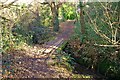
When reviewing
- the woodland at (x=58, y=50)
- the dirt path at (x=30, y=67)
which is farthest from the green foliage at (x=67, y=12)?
the dirt path at (x=30, y=67)

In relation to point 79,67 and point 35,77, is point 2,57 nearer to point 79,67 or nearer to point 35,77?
point 35,77

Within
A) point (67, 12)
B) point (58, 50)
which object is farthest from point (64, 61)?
point (67, 12)

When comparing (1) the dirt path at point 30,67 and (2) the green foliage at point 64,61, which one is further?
(2) the green foliage at point 64,61

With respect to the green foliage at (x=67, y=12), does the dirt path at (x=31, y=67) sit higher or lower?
lower

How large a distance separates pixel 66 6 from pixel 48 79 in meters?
13.6

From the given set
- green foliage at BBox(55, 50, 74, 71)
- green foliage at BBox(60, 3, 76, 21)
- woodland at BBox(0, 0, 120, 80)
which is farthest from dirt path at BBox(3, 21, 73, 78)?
green foliage at BBox(60, 3, 76, 21)

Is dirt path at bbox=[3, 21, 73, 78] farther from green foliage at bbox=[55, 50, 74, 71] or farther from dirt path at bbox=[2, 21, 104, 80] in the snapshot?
green foliage at bbox=[55, 50, 74, 71]

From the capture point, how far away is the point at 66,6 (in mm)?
19422

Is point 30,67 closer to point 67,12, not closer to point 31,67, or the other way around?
point 31,67

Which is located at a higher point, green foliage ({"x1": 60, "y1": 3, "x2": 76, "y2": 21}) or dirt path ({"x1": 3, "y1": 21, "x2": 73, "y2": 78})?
green foliage ({"x1": 60, "y1": 3, "x2": 76, "y2": 21})

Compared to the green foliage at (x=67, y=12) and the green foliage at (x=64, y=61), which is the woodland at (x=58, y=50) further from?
the green foliage at (x=67, y=12)

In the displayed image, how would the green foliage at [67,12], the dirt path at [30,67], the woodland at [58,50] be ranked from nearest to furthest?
the dirt path at [30,67] → the woodland at [58,50] → the green foliage at [67,12]

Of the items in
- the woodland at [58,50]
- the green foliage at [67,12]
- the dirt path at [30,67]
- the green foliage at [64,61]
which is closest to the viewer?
the dirt path at [30,67]

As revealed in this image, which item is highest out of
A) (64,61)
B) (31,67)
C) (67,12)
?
(67,12)
